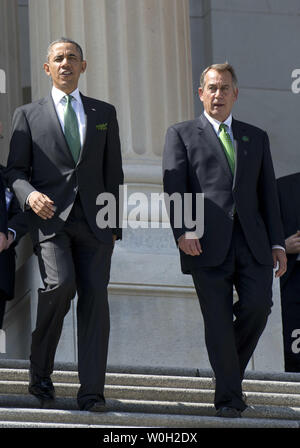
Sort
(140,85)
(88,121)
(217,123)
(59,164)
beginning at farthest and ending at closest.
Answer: (140,85), (217,123), (88,121), (59,164)

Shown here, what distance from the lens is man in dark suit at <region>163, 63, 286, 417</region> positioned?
869cm

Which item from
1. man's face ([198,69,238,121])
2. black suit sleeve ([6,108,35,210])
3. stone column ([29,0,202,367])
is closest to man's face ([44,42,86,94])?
black suit sleeve ([6,108,35,210])

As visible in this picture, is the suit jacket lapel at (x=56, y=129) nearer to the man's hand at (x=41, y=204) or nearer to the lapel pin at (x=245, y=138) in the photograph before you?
the man's hand at (x=41, y=204)

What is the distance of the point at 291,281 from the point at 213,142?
8.11 feet

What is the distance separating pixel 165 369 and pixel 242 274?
1374mm

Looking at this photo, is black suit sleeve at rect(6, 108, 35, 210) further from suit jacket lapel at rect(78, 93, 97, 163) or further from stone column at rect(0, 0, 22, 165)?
stone column at rect(0, 0, 22, 165)

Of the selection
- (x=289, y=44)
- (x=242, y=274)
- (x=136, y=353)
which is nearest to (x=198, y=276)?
(x=242, y=274)

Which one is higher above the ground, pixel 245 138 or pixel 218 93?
pixel 218 93

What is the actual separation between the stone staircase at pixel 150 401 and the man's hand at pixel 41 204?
1.06m

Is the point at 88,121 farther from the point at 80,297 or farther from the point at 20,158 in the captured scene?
the point at 80,297

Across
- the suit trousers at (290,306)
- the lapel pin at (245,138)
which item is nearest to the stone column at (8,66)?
the suit trousers at (290,306)

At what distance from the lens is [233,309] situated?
8.84 meters

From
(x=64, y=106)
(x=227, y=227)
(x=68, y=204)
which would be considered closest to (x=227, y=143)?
(x=227, y=227)
